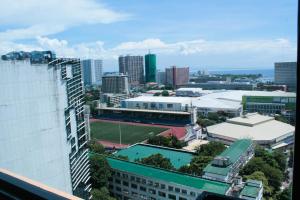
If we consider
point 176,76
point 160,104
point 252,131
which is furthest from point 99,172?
point 176,76

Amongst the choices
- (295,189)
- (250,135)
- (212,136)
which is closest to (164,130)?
(212,136)

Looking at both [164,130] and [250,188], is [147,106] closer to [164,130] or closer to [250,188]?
[164,130]

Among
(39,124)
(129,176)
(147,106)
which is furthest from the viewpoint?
(147,106)

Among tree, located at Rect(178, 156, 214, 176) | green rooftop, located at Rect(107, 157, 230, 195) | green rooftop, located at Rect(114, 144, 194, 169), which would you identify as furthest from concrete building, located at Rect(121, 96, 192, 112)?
green rooftop, located at Rect(107, 157, 230, 195)

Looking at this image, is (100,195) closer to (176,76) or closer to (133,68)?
(133,68)

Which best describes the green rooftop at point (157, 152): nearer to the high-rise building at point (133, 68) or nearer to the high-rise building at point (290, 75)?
the high-rise building at point (290, 75)

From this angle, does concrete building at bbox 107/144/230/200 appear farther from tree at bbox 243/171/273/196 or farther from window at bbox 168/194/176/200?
tree at bbox 243/171/273/196

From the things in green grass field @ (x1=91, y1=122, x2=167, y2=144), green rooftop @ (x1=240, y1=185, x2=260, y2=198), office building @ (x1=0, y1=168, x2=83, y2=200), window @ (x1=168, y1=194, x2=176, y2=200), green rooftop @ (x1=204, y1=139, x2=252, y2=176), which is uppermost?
office building @ (x1=0, y1=168, x2=83, y2=200)
